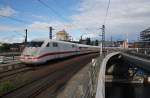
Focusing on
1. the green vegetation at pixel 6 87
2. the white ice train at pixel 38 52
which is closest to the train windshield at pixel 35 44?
the white ice train at pixel 38 52

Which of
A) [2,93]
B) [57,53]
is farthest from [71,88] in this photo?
[57,53]

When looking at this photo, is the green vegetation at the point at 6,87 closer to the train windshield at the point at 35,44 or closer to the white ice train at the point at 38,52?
the white ice train at the point at 38,52

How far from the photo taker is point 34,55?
27.0m

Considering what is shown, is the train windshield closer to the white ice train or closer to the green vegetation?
the white ice train

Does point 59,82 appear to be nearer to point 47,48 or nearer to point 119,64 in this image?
point 47,48

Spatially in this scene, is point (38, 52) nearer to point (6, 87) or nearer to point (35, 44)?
point (35, 44)

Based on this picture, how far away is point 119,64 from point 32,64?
32830 mm

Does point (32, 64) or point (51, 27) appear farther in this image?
point (51, 27)

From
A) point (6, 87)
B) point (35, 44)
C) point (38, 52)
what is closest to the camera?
point (6, 87)

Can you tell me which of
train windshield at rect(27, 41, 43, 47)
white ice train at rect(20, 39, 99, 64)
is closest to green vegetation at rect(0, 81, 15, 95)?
white ice train at rect(20, 39, 99, 64)

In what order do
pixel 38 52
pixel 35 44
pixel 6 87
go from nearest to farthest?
1. pixel 6 87
2. pixel 38 52
3. pixel 35 44

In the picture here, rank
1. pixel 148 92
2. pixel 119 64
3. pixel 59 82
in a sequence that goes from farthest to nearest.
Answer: pixel 119 64
pixel 148 92
pixel 59 82

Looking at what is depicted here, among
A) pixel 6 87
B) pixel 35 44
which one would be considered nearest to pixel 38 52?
pixel 35 44

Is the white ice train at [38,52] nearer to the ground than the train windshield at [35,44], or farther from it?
nearer to the ground
